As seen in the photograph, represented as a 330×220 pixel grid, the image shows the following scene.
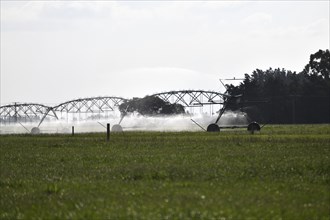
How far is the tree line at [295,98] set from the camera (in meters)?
155

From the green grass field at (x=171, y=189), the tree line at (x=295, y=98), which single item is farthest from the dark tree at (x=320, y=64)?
the green grass field at (x=171, y=189)

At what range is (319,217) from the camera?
14.4 metres

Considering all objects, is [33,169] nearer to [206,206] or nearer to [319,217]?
[206,206]

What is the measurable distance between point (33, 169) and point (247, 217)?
1568cm

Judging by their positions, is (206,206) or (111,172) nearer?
(206,206)

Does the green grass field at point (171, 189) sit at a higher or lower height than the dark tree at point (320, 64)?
lower

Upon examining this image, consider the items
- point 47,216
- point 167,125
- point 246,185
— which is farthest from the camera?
point 167,125

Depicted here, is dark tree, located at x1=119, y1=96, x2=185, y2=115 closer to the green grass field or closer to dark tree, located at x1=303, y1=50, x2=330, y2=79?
dark tree, located at x1=303, y1=50, x2=330, y2=79

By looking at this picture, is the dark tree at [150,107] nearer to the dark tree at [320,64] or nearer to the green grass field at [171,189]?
the dark tree at [320,64]

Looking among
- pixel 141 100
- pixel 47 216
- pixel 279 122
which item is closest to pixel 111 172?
pixel 47 216

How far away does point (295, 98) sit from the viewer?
156m

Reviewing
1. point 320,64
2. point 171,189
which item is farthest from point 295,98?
point 171,189

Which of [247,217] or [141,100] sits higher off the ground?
[141,100]

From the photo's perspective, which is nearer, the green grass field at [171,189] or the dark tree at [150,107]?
the green grass field at [171,189]
